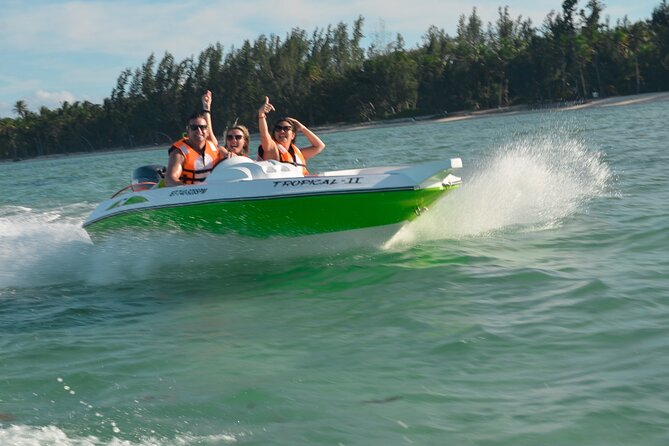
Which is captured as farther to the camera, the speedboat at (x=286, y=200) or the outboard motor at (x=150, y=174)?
the outboard motor at (x=150, y=174)

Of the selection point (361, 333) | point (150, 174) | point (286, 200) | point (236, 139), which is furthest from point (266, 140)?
point (361, 333)

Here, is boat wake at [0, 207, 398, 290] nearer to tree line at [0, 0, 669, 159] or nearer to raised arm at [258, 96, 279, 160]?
raised arm at [258, 96, 279, 160]

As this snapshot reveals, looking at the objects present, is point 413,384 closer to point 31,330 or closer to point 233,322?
point 233,322

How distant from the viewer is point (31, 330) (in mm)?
6086

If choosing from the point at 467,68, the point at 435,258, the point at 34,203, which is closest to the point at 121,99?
the point at 467,68

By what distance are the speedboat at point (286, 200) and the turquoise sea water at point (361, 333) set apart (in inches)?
9.8

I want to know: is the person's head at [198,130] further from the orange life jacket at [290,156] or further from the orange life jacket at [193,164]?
the orange life jacket at [290,156]

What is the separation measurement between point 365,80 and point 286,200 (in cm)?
6711

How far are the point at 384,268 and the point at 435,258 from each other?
1.60ft

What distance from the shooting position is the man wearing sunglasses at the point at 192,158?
800 cm

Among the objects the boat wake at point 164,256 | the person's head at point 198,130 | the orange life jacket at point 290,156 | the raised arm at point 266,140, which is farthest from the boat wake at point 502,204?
the person's head at point 198,130

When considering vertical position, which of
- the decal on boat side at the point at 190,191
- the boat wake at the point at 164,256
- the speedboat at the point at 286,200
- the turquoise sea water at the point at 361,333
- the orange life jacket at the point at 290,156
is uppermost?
the orange life jacket at the point at 290,156

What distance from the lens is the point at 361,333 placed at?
5.36m

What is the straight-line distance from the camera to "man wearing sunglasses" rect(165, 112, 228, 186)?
315 inches
